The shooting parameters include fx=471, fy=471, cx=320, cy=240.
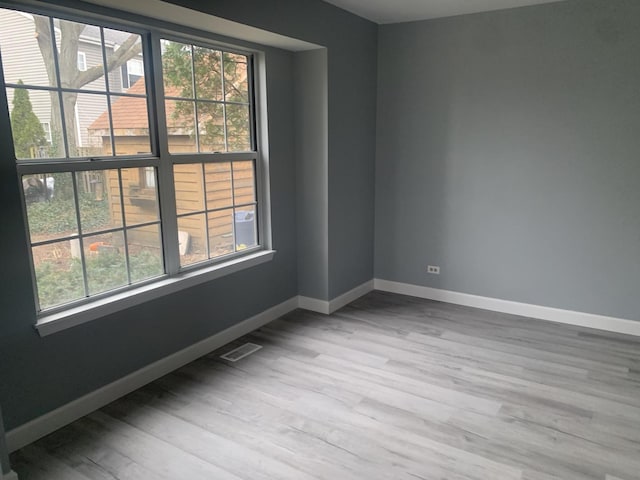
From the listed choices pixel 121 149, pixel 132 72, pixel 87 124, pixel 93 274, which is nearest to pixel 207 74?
pixel 132 72

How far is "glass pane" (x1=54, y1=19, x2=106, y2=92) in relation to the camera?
2449 millimetres

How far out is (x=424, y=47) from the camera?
418cm

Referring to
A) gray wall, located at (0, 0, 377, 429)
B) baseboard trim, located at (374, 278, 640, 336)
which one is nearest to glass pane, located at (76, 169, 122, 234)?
gray wall, located at (0, 0, 377, 429)

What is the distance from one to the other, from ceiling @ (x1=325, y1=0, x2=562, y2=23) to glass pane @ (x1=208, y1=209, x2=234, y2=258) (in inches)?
71.4

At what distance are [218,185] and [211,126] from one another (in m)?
0.43

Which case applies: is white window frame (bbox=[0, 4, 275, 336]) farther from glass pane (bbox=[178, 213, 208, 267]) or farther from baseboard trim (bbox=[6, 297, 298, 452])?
baseboard trim (bbox=[6, 297, 298, 452])

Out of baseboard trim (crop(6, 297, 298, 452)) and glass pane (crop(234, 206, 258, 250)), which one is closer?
baseboard trim (crop(6, 297, 298, 452))

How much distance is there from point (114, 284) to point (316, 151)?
1920 mm

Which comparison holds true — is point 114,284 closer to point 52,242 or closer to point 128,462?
point 52,242

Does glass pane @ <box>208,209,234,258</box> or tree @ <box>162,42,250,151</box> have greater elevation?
tree @ <box>162,42,250,151</box>

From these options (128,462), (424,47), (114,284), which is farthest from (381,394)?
(424,47)

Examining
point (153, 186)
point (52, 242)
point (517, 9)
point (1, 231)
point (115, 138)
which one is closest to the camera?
point (1, 231)

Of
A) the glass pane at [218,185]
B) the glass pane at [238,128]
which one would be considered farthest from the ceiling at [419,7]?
the glass pane at [218,185]

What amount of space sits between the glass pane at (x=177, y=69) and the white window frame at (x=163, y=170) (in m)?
0.06
